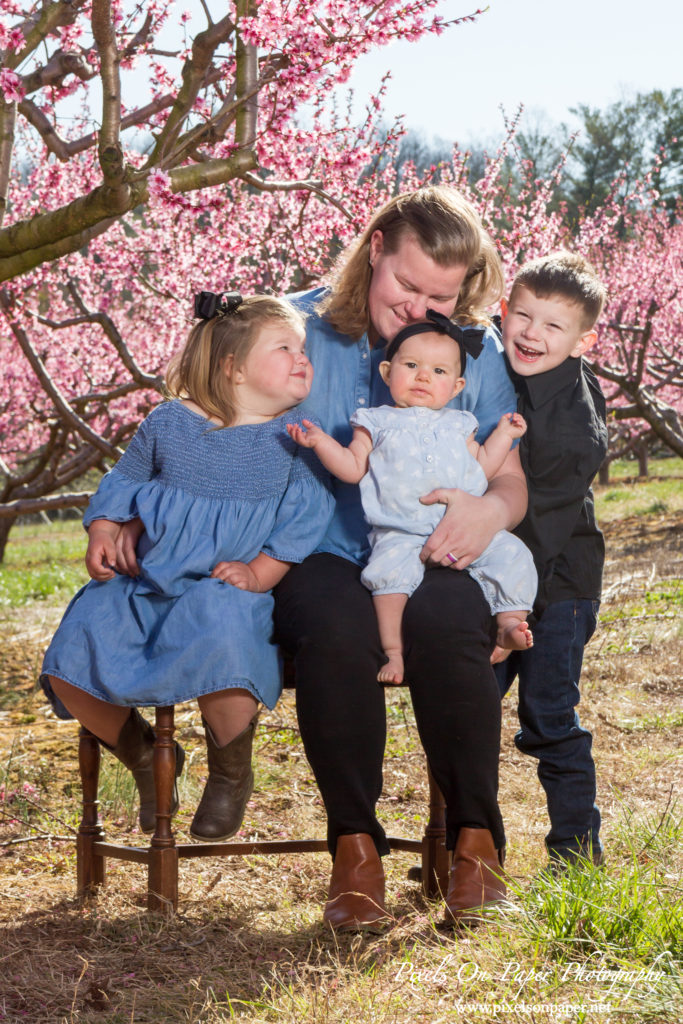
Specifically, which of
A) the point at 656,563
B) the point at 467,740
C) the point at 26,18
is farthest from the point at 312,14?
the point at 656,563

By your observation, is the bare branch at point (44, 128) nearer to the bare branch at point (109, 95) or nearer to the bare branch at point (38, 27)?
the bare branch at point (38, 27)

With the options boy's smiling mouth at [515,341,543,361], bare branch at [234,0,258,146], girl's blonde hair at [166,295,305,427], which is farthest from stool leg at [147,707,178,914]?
bare branch at [234,0,258,146]

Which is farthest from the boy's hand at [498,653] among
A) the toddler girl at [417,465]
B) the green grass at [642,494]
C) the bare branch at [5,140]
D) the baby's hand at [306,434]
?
the green grass at [642,494]

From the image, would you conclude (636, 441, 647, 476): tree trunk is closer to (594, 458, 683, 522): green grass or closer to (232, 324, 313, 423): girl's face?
(594, 458, 683, 522): green grass

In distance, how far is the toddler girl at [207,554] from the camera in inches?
91.1

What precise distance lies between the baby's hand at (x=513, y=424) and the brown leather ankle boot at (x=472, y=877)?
0.99 metres

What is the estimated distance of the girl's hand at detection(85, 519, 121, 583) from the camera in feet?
8.13

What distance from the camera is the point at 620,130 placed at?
31.7 metres

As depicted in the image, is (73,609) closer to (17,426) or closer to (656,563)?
(656,563)

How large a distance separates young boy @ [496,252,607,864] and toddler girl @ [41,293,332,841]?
0.58 metres

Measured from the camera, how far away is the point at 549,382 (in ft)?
8.82

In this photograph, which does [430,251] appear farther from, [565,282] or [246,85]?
[246,85]

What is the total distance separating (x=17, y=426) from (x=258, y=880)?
35.6ft

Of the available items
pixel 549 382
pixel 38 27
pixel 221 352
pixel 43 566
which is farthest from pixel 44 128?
pixel 43 566
